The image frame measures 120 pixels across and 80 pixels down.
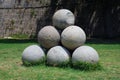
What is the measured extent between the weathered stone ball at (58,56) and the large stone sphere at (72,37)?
7.5 inches

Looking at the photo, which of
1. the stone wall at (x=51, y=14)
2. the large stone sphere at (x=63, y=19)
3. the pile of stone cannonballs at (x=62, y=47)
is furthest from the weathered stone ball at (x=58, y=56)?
the stone wall at (x=51, y=14)

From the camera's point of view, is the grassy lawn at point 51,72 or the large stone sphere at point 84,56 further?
the large stone sphere at point 84,56

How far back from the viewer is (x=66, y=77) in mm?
8852

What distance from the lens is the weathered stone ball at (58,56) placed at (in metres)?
9.99

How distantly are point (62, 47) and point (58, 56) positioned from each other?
363 millimetres

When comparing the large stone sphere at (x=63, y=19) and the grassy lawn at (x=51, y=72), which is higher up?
the large stone sphere at (x=63, y=19)

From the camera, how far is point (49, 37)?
34.1 ft

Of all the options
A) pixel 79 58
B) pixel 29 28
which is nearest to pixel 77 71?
pixel 79 58

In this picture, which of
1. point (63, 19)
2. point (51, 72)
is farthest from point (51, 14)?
point (51, 72)

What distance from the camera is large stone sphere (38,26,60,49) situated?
10398 millimetres

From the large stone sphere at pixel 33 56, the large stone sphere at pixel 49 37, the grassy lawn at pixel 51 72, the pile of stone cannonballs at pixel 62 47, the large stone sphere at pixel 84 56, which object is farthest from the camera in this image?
the large stone sphere at pixel 49 37

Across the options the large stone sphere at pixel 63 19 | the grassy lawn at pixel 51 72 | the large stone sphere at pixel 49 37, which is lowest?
the grassy lawn at pixel 51 72

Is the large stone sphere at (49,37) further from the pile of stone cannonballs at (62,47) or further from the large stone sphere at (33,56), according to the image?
the large stone sphere at (33,56)

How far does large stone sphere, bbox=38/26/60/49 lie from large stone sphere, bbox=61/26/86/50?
304 millimetres
